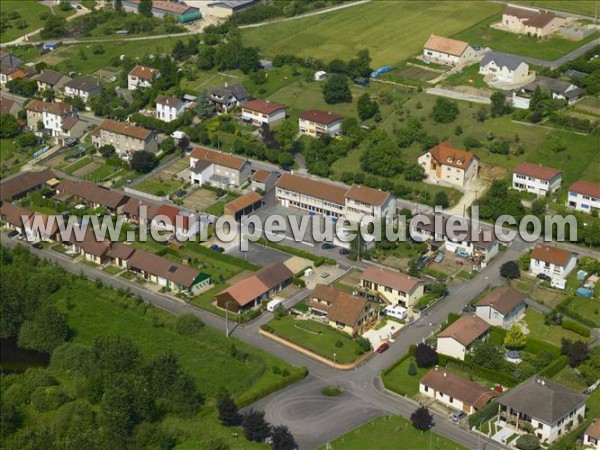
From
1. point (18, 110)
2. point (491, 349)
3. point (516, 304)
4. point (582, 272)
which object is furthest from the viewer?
point (18, 110)

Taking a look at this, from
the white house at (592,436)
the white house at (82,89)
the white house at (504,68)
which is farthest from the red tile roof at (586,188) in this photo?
the white house at (82,89)

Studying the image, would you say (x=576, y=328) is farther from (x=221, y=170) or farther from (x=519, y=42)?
(x=519, y=42)

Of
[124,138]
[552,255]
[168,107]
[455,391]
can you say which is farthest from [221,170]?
[455,391]

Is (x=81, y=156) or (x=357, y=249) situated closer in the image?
(x=357, y=249)

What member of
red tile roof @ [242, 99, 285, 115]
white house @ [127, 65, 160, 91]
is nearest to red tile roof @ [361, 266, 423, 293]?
red tile roof @ [242, 99, 285, 115]

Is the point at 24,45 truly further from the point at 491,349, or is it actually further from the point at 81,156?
the point at 491,349

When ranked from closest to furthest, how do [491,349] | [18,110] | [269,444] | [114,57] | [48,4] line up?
[269,444] < [491,349] < [18,110] < [114,57] < [48,4]

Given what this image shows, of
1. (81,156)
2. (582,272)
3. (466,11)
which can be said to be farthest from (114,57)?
(582,272)
